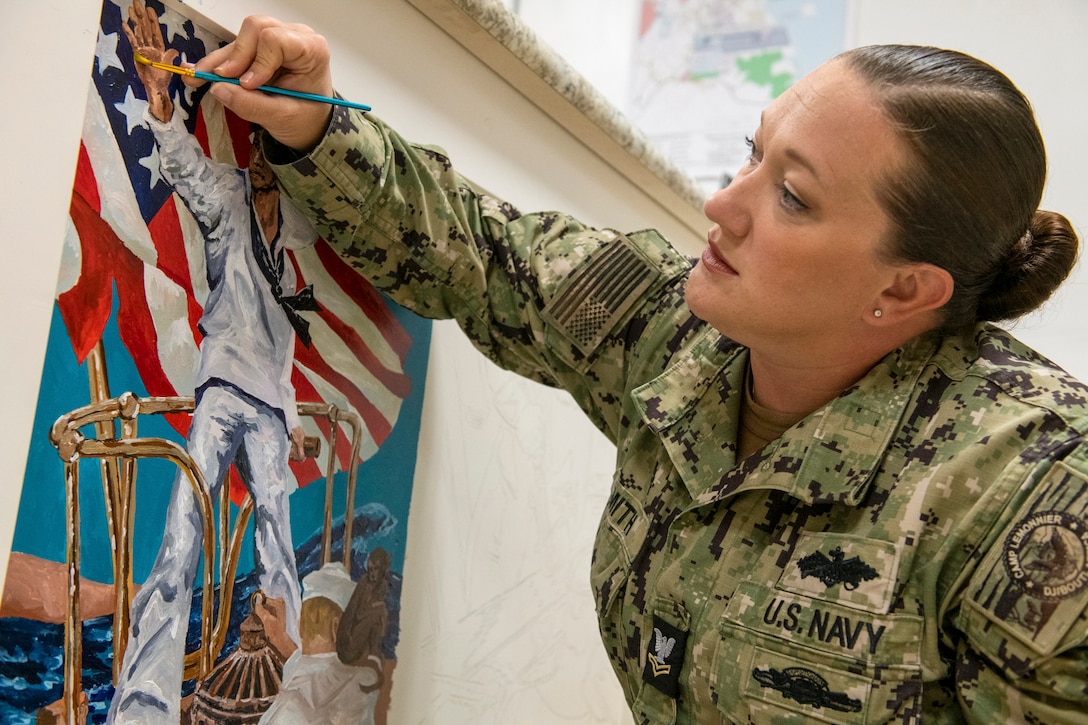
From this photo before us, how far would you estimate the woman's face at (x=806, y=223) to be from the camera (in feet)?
2.59

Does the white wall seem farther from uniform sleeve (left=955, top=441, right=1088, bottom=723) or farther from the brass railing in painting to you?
uniform sleeve (left=955, top=441, right=1088, bottom=723)

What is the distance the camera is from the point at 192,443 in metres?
0.73

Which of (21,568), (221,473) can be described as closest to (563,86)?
(221,473)

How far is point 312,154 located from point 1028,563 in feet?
1.99

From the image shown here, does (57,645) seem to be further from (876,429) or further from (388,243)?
(876,429)

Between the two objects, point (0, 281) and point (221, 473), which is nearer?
point (0, 281)

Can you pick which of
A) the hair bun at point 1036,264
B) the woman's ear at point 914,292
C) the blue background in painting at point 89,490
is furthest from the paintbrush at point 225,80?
the hair bun at point 1036,264

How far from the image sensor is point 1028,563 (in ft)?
2.31

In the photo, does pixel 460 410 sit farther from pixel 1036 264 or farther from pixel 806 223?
pixel 1036 264

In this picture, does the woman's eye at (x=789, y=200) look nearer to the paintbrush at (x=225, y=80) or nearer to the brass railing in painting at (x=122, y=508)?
the paintbrush at (x=225, y=80)

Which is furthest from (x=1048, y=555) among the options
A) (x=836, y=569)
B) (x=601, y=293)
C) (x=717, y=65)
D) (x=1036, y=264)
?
(x=717, y=65)

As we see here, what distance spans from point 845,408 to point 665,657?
0.85 feet

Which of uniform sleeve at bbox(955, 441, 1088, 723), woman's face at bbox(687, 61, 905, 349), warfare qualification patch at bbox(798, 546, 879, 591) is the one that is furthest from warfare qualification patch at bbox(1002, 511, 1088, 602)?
woman's face at bbox(687, 61, 905, 349)

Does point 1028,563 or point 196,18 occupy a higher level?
point 196,18
